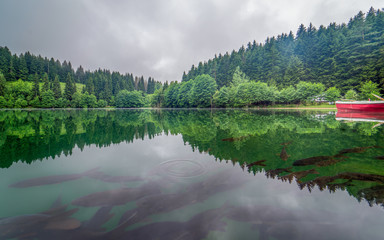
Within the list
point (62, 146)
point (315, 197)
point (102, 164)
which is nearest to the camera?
point (315, 197)

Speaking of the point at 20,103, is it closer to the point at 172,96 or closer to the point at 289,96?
the point at 172,96

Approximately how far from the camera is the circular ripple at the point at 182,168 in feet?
16.1

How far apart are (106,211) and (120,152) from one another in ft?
14.9

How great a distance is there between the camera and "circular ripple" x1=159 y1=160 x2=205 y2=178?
491 cm

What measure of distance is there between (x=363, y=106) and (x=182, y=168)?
3886 centimetres

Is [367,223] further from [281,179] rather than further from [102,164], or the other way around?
[102,164]

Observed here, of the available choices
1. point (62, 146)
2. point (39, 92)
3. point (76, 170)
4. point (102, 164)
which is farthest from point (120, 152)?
point (39, 92)

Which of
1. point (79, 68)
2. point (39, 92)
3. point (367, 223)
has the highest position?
point (79, 68)

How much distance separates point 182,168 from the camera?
17.7 feet

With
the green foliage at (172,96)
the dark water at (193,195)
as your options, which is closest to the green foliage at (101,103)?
the green foliage at (172,96)

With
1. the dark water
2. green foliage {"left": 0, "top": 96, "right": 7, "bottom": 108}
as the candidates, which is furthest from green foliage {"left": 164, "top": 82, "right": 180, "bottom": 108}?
the dark water

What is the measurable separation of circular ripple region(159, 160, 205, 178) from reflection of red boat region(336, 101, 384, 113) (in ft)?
117

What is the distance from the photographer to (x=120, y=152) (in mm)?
7273

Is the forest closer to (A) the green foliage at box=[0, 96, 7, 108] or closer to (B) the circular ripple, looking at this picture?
(A) the green foliage at box=[0, 96, 7, 108]
